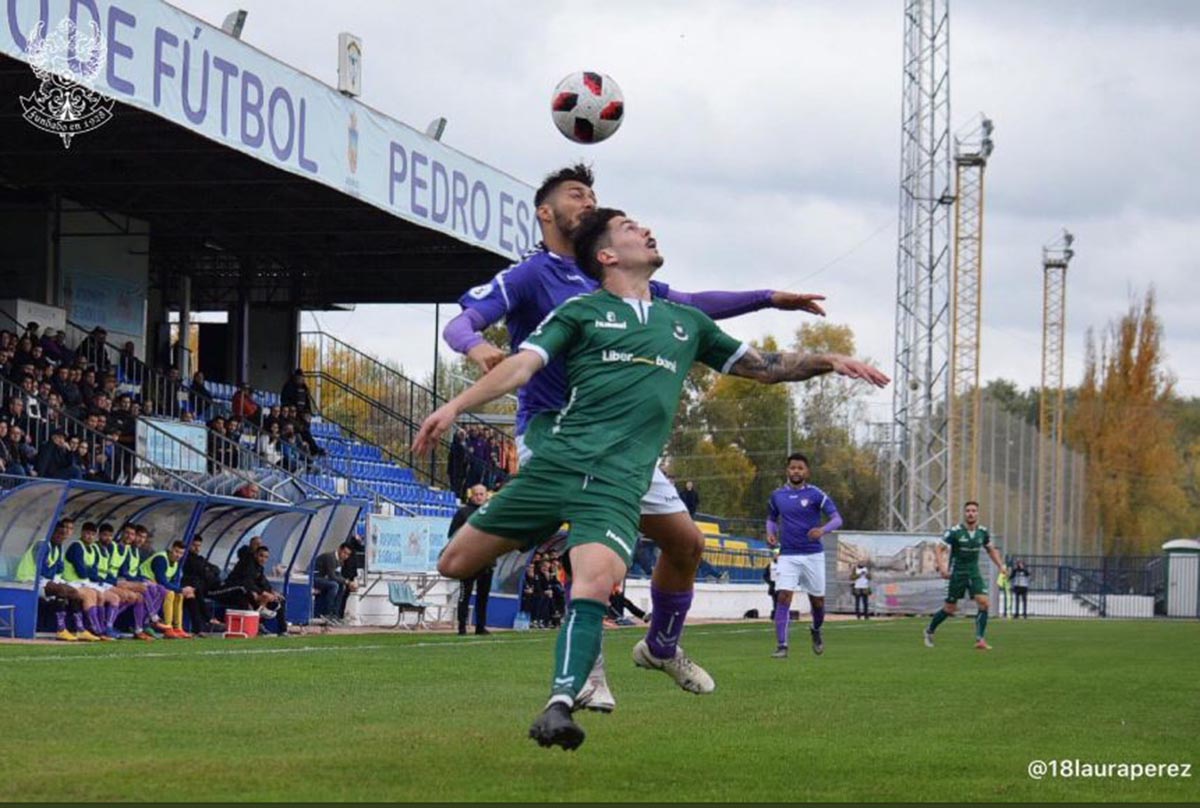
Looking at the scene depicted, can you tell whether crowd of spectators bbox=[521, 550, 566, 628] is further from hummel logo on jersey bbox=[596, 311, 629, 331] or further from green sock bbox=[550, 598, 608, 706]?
green sock bbox=[550, 598, 608, 706]

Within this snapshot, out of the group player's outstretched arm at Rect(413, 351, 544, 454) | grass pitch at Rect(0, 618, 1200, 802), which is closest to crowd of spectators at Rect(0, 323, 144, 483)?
grass pitch at Rect(0, 618, 1200, 802)

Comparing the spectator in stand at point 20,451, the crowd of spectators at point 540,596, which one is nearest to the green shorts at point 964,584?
the crowd of spectators at point 540,596

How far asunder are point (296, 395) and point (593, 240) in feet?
98.5

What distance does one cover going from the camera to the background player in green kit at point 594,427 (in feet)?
25.0

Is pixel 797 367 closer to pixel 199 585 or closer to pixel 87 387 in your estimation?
pixel 199 585

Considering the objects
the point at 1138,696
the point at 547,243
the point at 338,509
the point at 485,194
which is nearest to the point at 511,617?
the point at 338,509

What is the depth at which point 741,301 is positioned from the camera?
372 inches

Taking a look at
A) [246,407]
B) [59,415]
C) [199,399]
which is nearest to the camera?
[59,415]

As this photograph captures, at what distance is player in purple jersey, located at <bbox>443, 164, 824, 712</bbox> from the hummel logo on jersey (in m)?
0.44

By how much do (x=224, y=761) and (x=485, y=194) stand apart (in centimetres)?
2836

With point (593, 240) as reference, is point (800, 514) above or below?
below

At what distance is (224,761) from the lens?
740cm

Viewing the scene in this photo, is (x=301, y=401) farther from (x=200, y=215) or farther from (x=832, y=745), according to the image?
(x=832, y=745)

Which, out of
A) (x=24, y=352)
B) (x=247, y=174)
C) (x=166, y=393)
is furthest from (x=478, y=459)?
(x=24, y=352)
